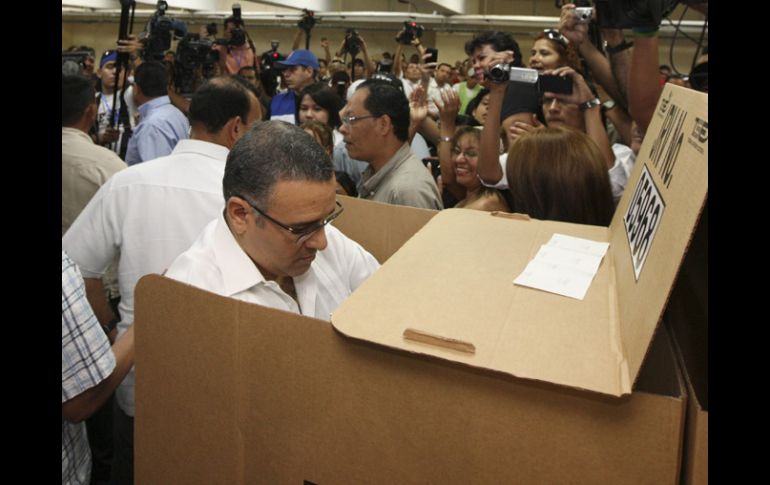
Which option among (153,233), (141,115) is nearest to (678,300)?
(153,233)

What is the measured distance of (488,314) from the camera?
0.82 metres

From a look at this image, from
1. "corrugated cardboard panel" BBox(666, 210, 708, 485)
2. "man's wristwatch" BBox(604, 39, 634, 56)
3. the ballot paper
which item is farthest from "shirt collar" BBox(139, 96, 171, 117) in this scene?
"corrugated cardboard panel" BBox(666, 210, 708, 485)

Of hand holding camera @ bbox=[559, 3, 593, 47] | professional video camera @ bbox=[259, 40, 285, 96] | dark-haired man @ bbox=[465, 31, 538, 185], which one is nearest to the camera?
dark-haired man @ bbox=[465, 31, 538, 185]

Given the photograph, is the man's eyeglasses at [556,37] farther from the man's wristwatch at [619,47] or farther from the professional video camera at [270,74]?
the professional video camera at [270,74]

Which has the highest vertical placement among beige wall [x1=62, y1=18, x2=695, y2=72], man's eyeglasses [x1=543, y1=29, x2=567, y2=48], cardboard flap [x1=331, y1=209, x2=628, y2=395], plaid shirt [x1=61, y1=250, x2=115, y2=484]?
beige wall [x1=62, y1=18, x2=695, y2=72]

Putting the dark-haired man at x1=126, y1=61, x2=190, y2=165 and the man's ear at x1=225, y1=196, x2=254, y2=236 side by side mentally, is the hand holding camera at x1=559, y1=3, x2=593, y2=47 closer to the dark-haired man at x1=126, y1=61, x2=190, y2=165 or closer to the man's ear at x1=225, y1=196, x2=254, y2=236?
the man's ear at x1=225, y1=196, x2=254, y2=236

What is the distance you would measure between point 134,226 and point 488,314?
3.62ft

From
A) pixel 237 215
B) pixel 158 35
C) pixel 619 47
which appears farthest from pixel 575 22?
pixel 158 35

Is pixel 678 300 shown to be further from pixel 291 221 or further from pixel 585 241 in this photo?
pixel 291 221

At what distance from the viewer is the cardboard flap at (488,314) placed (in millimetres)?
679

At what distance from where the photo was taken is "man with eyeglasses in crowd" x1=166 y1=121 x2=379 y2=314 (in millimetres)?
1072

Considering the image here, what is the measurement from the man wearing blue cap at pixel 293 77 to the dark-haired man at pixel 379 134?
1815 millimetres

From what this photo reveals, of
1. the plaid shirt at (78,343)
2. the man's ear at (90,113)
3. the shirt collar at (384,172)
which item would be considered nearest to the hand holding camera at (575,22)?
the shirt collar at (384,172)

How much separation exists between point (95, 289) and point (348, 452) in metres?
1.17
